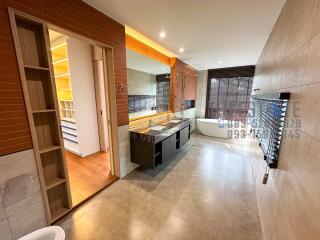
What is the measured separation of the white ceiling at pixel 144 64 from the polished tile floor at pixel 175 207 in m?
2.23

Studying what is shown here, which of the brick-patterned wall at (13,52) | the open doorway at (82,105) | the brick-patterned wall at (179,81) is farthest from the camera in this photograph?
the brick-patterned wall at (179,81)

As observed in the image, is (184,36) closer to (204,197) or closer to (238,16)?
(238,16)

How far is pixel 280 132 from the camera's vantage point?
1298 millimetres

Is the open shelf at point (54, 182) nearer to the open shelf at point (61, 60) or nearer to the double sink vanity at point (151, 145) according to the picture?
the double sink vanity at point (151, 145)

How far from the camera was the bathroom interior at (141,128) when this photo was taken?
1.11m

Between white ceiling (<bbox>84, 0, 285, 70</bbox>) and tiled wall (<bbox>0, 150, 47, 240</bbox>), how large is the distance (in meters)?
1.97

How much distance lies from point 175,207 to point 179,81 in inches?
136

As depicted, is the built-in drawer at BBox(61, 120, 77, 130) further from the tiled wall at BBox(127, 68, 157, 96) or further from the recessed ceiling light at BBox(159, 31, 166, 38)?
the recessed ceiling light at BBox(159, 31, 166, 38)

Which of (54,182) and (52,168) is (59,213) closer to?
(54,182)

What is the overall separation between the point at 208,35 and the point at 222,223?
2.97m

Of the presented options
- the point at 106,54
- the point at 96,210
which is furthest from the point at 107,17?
the point at 96,210

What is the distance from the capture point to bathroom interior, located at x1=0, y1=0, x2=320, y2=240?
3.64ft

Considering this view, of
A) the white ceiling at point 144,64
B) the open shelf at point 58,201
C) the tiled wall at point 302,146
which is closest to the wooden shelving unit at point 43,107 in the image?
the open shelf at point 58,201

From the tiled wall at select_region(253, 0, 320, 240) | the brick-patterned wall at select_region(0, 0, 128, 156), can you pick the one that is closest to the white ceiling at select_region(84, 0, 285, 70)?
the brick-patterned wall at select_region(0, 0, 128, 156)
